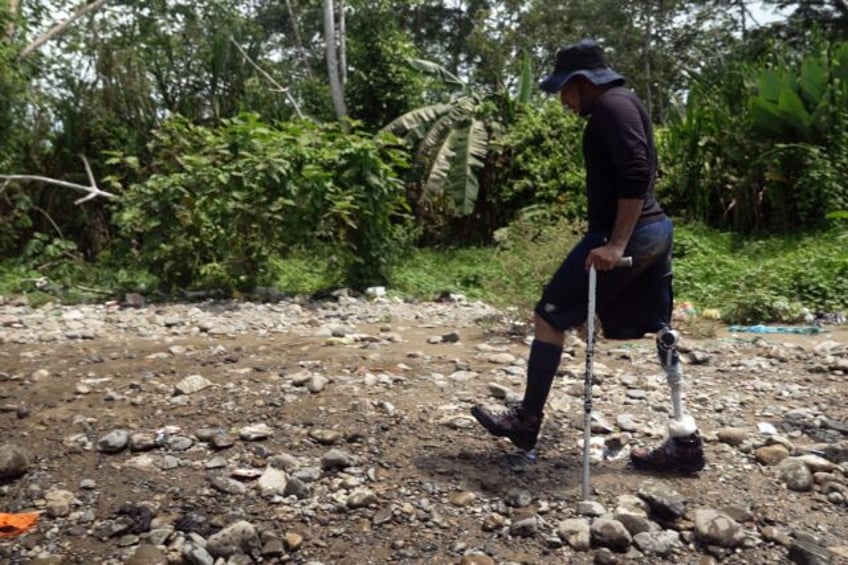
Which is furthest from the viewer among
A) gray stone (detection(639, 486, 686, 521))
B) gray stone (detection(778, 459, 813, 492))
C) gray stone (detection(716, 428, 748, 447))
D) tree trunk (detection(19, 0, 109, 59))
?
tree trunk (detection(19, 0, 109, 59))

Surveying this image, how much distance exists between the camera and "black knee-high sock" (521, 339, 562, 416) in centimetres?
313

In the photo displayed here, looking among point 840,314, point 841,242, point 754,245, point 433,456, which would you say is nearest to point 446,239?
point 754,245

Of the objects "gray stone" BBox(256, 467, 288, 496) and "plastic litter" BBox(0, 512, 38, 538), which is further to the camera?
"gray stone" BBox(256, 467, 288, 496)

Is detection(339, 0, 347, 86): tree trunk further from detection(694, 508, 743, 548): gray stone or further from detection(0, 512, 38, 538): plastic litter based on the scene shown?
detection(694, 508, 743, 548): gray stone

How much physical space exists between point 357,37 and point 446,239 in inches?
235

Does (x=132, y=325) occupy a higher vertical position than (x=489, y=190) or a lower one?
lower

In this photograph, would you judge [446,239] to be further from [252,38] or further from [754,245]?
[252,38]

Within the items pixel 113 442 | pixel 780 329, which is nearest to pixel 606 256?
pixel 113 442

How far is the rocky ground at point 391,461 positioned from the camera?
8.68 ft

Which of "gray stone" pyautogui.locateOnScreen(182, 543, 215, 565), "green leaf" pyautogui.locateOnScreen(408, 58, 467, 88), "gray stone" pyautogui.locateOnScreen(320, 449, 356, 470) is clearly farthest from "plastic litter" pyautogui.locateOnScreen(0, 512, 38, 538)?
"green leaf" pyautogui.locateOnScreen(408, 58, 467, 88)

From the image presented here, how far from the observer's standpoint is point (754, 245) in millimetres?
10312

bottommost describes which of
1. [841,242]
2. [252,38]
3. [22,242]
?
[22,242]

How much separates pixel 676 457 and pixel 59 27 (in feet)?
42.9

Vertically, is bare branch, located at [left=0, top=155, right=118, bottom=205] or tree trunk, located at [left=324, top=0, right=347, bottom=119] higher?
tree trunk, located at [left=324, top=0, right=347, bottom=119]
